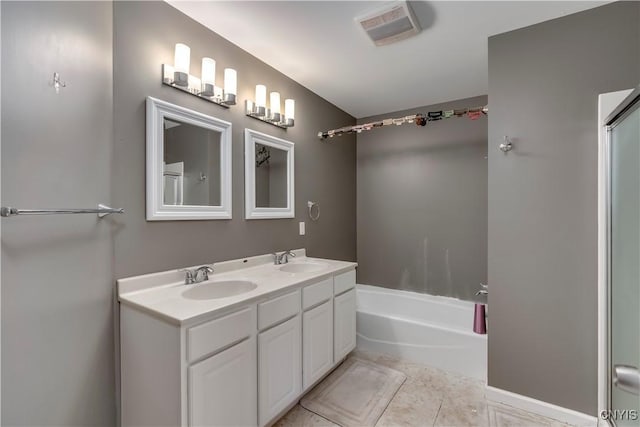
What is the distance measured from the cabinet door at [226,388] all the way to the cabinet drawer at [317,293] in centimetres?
45

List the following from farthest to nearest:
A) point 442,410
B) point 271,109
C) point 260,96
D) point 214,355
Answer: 1. point 271,109
2. point 260,96
3. point 442,410
4. point 214,355

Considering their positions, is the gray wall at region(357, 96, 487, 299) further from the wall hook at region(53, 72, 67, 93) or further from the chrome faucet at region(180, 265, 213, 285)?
the wall hook at region(53, 72, 67, 93)

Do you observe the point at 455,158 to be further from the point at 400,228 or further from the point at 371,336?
the point at 371,336

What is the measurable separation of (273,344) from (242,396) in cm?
28

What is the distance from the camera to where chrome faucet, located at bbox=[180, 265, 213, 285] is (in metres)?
1.62

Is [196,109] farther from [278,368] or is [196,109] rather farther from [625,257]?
[625,257]

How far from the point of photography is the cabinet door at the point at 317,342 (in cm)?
178

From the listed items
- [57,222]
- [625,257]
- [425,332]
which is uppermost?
[57,222]

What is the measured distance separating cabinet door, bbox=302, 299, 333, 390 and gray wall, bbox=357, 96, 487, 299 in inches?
61.2

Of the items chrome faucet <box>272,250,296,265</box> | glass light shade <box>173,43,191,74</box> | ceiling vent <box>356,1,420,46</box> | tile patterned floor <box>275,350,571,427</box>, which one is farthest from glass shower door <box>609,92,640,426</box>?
glass light shade <box>173,43,191,74</box>

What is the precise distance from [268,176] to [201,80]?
81cm

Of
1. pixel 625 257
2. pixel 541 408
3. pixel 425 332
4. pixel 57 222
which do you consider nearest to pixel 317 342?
pixel 425 332

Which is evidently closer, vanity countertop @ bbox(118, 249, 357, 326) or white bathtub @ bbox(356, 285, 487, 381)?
vanity countertop @ bbox(118, 249, 357, 326)

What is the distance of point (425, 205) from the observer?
3135 millimetres
